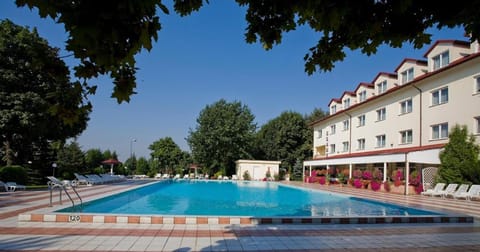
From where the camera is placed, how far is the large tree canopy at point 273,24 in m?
2.08

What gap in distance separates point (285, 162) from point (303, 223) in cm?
3559

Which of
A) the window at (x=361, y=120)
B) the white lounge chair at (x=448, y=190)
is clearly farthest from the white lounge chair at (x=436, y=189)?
the window at (x=361, y=120)

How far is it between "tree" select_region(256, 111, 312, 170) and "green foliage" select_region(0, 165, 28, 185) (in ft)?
98.4

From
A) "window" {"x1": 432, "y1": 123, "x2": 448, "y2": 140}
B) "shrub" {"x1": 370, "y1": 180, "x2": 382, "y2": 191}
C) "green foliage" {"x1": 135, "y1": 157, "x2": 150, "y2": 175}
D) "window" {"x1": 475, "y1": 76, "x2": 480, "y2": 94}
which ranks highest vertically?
"window" {"x1": 475, "y1": 76, "x2": 480, "y2": 94}

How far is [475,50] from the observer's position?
19062 millimetres

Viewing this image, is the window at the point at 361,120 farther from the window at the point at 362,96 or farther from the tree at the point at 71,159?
the tree at the point at 71,159

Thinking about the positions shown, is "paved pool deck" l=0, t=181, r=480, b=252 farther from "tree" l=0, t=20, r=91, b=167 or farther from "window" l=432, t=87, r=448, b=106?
"window" l=432, t=87, r=448, b=106

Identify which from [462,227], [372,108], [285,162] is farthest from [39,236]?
[285,162]

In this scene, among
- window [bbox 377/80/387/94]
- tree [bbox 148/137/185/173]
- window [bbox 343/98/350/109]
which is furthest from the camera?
tree [bbox 148/137/185/173]

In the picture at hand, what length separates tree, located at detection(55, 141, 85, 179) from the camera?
96.3 ft

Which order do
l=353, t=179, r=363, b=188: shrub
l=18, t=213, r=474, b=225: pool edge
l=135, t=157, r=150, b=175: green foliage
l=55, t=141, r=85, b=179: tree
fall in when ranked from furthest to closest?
l=135, t=157, r=150, b=175: green foliage
l=55, t=141, r=85, b=179: tree
l=353, t=179, r=363, b=188: shrub
l=18, t=213, r=474, b=225: pool edge

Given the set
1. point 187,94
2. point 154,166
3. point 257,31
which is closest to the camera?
point 257,31

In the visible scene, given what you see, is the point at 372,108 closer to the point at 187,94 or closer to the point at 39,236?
the point at 187,94

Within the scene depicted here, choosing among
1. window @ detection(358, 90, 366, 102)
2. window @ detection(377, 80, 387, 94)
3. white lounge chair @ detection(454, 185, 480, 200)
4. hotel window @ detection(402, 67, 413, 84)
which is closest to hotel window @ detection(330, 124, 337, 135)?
window @ detection(358, 90, 366, 102)
